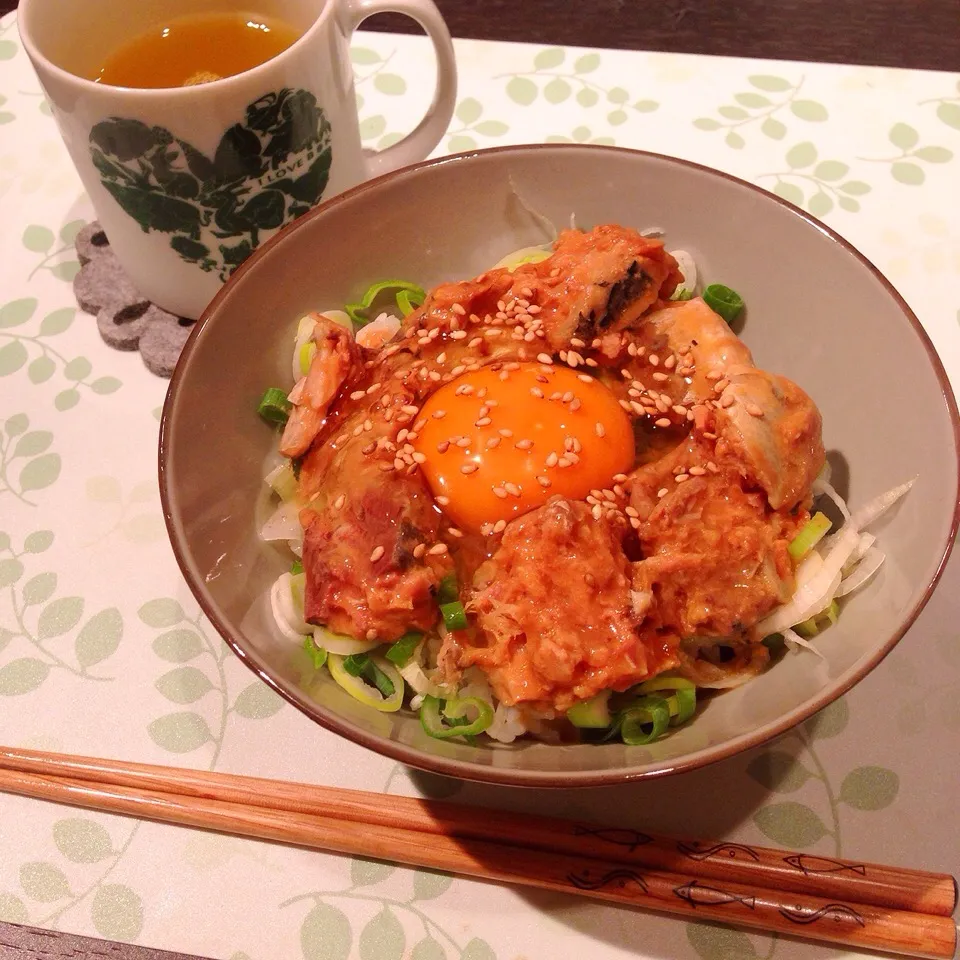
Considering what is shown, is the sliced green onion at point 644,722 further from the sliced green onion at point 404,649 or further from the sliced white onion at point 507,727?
the sliced green onion at point 404,649

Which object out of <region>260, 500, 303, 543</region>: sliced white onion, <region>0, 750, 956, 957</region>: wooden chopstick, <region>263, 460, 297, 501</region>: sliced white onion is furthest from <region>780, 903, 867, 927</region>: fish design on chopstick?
<region>263, 460, 297, 501</region>: sliced white onion

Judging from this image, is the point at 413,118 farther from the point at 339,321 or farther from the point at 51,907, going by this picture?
the point at 51,907

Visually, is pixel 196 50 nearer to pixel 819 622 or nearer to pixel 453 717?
pixel 453 717

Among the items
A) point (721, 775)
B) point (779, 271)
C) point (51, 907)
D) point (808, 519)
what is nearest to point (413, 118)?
point (779, 271)

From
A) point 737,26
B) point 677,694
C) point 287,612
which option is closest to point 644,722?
point 677,694

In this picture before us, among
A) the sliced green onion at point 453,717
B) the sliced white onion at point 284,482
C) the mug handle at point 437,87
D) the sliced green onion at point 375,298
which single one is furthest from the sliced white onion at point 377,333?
the sliced green onion at point 453,717

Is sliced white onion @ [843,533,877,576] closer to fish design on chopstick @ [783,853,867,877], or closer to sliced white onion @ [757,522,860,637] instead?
sliced white onion @ [757,522,860,637]
